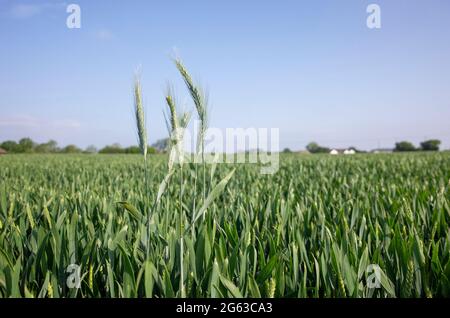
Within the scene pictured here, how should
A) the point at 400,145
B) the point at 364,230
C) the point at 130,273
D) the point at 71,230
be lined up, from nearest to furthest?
the point at 130,273 < the point at 71,230 < the point at 364,230 < the point at 400,145

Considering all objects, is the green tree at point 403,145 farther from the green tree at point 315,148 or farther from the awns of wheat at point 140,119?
the awns of wheat at point 140,119

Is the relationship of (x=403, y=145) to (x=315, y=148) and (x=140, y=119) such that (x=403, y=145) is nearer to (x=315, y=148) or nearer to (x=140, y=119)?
(x=315, y=148)

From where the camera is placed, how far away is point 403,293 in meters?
1.42

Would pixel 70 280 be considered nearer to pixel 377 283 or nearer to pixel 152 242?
pixel 152 242

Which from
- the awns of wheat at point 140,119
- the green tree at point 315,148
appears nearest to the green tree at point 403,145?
the green tree at point 315,148

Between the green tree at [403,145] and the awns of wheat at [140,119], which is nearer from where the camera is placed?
the awns of wheat at [140,119]

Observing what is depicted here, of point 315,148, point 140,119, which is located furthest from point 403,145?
point 140,119

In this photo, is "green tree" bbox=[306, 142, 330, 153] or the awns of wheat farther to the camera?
"green tree" bbox=[306, 142, 330, 153]

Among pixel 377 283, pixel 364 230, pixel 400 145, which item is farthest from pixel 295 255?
pixel 400 145

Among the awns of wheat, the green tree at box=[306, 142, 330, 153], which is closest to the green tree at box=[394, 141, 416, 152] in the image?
the green tree at box=[306, 142, 330, 153]

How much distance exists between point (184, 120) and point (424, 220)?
1.92 meters

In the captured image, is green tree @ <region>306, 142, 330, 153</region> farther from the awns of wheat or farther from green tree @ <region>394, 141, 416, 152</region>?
the awns of wheat

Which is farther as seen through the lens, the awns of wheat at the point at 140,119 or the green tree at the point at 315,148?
the green tree at the point at 315,148
